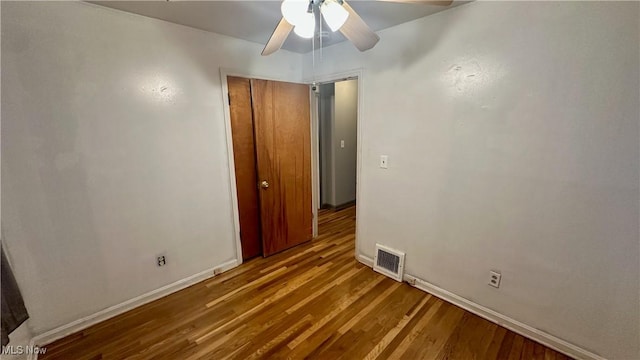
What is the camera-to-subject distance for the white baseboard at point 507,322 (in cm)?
160

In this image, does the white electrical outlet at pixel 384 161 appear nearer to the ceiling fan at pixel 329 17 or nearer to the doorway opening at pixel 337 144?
the ceiling fan at pixel 329 17

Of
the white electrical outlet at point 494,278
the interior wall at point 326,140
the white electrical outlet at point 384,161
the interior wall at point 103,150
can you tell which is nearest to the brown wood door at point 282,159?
the interior wall at point 103,150

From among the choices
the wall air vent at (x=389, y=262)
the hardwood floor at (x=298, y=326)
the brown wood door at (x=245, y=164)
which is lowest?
the hardwood floor at (x=298, y=326)

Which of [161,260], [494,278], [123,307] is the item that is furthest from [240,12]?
[494,278]

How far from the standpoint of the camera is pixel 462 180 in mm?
1926

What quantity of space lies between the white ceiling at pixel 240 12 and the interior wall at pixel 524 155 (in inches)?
7.1

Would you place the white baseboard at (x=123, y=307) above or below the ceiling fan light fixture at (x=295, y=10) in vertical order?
below

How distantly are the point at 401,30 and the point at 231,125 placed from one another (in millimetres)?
1710

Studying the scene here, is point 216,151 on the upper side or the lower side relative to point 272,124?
lower

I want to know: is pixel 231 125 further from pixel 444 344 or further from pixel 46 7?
pixel 444 344

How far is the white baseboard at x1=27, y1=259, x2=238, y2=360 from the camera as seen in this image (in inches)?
68.2

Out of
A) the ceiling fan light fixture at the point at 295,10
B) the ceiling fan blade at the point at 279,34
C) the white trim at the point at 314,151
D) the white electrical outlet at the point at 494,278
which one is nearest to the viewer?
the ceiling fan light fixture at the point at 295,10

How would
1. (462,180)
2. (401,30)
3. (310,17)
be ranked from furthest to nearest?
(401,30)
(462,180)
(310,17)

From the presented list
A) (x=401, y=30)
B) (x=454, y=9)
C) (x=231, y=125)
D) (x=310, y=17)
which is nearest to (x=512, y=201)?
(x=454, y=9)
